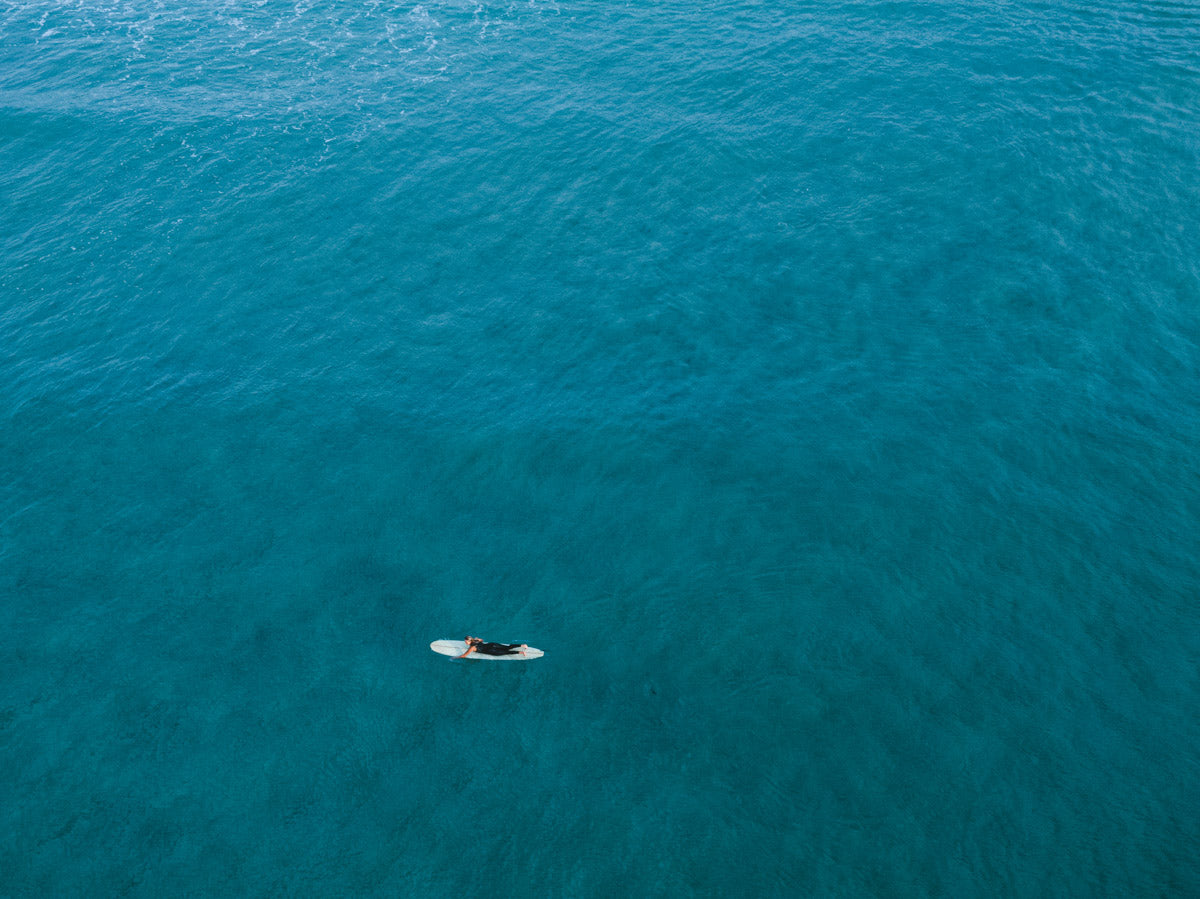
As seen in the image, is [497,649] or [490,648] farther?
[490,648]

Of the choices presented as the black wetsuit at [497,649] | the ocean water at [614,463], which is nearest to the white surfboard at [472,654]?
the black wetsuit at [497,649]

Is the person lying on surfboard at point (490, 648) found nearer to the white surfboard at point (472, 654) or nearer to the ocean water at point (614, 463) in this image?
the white surfboard at point (472, 654)

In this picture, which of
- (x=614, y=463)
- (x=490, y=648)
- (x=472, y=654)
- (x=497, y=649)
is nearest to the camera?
(x=497, y=649)

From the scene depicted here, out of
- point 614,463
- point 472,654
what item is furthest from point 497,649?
point 614,463

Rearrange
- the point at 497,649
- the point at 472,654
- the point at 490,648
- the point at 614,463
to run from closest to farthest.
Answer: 1. the point at 497,649
2. the point at 490,648
3. the point at 472,654
4. the point at 614,463

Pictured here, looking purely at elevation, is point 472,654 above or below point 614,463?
below

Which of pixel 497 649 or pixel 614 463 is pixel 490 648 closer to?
pixel 497 649

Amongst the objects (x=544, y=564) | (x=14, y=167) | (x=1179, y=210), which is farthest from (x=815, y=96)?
(x=14, y=167)

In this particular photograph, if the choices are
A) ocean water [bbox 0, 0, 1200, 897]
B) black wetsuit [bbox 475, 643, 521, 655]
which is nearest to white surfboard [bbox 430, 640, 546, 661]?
black wetsuit [bbox 475, 643, 521, 655]
